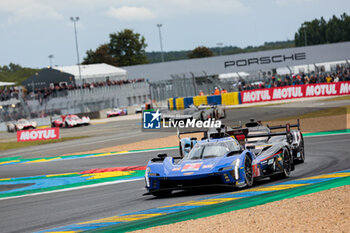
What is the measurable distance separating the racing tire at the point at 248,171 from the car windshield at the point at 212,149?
0.41 m

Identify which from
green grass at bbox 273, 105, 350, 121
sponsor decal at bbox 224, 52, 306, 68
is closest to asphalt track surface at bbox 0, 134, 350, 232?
green grass at bbox 273, 105, 350, 121

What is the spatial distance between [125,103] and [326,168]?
178 feet

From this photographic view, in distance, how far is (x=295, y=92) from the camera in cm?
4981

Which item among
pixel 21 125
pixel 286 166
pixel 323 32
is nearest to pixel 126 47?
pixel 323 32

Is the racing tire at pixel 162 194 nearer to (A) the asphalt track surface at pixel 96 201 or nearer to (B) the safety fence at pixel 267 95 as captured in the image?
(A) the asphalt track surface at pixel 96 201

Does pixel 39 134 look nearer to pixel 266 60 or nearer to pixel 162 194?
pixel 162 194

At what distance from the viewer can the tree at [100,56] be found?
411ft

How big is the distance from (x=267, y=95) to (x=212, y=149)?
129 feet

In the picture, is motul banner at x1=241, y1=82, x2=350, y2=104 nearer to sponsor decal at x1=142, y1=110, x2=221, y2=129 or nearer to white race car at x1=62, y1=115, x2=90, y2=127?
white race car at x1=62, y1=115, x2=90, y2=127

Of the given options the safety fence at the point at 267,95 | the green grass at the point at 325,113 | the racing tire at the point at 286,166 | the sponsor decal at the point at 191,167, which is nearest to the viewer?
the sponsor decal at the point at 191,167

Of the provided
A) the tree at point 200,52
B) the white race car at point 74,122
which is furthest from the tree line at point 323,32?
the white race car at point 74,122

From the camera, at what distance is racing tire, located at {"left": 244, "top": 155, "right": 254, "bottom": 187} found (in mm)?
11641

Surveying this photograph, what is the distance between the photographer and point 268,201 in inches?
385

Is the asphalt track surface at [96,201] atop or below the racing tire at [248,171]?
below
